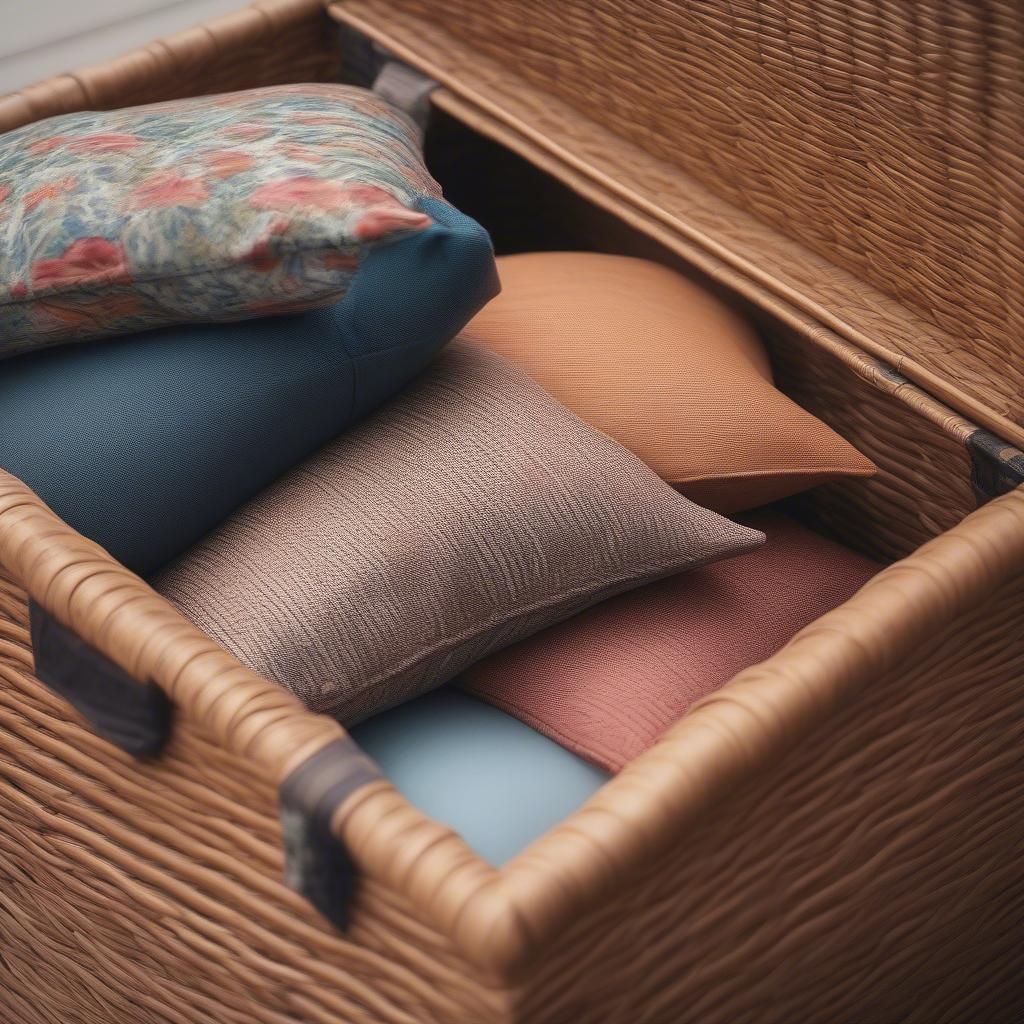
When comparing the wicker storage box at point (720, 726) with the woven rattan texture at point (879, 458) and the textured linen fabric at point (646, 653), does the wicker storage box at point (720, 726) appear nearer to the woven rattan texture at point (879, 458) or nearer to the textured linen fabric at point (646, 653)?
the woven rattan texture at point (879, 458)

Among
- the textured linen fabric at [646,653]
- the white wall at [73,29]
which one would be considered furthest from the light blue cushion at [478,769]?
the white wall at [73,29]

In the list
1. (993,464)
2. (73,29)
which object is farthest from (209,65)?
(993,464)

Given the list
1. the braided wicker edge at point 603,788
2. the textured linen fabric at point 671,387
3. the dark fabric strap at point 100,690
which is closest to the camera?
the braided wicker edge at point 603,788

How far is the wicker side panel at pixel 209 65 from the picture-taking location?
1072 millimetres

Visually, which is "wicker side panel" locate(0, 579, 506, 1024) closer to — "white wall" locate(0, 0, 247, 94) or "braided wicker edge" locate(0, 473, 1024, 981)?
"braided wicker edge" locate(0, 473, 1024, 981)

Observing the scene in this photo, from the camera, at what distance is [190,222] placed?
72 centimetres

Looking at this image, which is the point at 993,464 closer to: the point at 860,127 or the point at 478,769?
the point at 860,127

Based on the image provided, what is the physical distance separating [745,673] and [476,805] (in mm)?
168

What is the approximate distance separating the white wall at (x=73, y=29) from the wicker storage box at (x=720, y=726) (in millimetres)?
296

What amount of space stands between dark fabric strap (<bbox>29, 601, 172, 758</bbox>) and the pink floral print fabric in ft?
0.61

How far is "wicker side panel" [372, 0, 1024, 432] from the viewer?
79 cm

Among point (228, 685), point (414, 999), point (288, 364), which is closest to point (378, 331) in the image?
point (288, 364)

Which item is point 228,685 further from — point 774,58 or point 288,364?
point 774,58

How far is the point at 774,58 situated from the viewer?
904 mm
